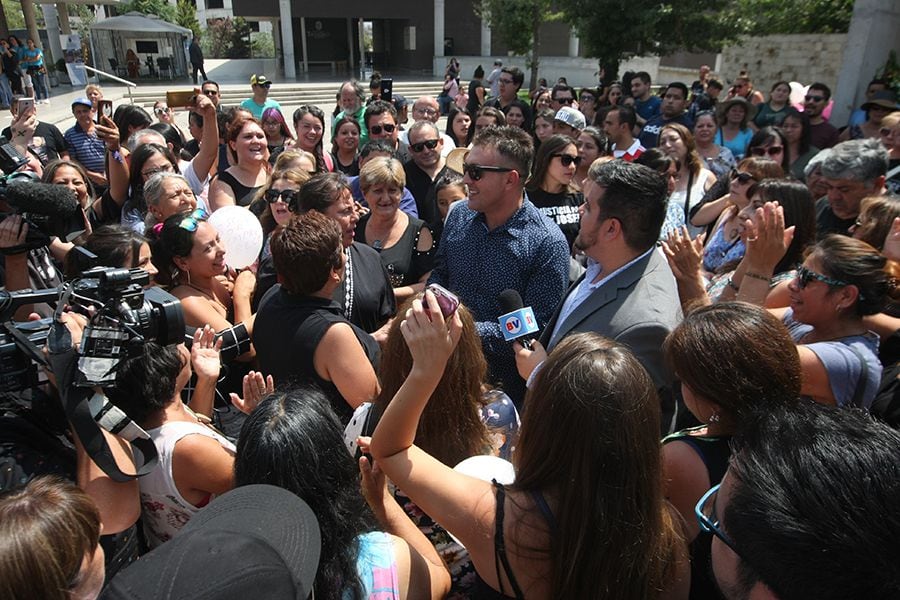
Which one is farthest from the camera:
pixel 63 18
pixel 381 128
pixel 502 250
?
pixel 63 18

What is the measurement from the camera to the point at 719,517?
3.94ft

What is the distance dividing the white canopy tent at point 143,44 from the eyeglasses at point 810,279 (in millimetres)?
30622

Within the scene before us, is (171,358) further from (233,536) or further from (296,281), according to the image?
(233,536)

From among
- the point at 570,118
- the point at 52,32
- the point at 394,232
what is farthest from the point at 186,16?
the point at 394,232

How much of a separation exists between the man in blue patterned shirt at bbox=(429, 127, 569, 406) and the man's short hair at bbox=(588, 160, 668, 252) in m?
0.57

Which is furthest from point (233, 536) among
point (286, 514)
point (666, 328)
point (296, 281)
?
point (666, 328)

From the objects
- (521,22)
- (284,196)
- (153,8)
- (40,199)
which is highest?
(153,8)

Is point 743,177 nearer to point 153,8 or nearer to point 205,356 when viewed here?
point 205,356

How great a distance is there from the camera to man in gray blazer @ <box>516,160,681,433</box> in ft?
7.75

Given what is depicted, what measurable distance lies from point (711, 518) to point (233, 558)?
1020 millimetres

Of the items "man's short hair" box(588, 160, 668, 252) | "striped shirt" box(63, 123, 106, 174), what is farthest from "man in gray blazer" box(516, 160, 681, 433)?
"striped shirt" box(63, 123, 106, 174)

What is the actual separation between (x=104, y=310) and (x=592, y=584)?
5.38ft

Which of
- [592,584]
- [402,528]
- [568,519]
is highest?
[568,519]

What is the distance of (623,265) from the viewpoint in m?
2.56
